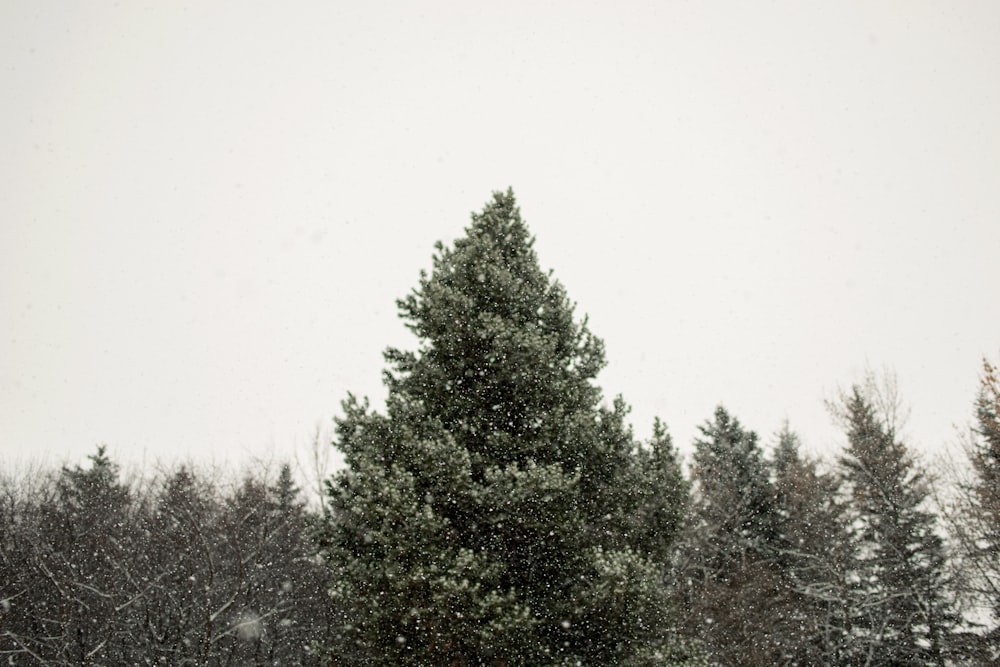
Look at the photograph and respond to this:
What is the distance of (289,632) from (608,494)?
18.3 m

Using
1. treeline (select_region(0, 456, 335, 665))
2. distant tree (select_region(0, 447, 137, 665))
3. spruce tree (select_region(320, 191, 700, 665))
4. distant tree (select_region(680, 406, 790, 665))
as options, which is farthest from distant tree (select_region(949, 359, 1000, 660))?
distant tree (select_region(0, 447, 137, 665))

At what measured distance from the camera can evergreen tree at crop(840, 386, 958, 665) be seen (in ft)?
55.4

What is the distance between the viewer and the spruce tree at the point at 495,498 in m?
8.34

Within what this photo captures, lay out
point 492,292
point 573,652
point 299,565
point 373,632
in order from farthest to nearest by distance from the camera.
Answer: point 299,565 → point 492,292 → point 573,652 → point 373,632

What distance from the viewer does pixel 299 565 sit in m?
25.3

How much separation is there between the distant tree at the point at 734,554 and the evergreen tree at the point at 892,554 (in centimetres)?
261

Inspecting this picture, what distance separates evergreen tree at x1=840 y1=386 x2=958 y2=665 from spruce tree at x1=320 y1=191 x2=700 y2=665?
1083 centimetres

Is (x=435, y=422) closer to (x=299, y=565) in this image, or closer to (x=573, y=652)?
(x=573, y=652)

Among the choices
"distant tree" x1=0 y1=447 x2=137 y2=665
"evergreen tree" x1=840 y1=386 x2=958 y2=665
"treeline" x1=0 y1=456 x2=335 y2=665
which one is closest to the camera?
"treeline" x1=0 y1=456 x2=335 y2=665

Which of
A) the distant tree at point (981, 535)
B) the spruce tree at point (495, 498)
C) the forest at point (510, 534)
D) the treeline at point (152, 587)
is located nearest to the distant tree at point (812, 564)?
the forest at point (510, 534)

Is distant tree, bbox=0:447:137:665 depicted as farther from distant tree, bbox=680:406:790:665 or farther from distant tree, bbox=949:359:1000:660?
distant tree, bbox=949:359:1000:660

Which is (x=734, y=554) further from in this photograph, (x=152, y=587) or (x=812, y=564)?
(x=152, y=587)

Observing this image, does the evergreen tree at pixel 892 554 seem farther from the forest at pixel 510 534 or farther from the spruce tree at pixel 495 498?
the spruce tree at pixel 495 498

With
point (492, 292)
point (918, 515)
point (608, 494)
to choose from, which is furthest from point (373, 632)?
point (918, 515)
